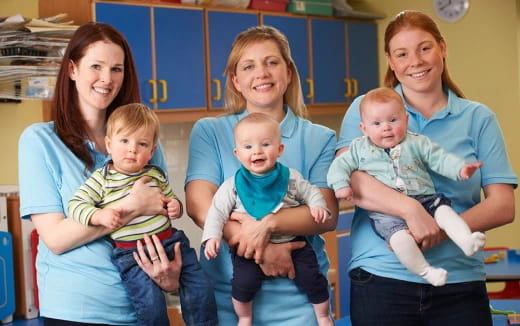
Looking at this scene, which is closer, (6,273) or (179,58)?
(6,273)

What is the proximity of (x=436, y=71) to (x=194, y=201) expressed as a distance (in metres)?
0.72

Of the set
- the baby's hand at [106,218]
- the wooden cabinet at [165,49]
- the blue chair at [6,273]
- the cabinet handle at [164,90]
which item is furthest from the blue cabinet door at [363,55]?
the baby's hand at [106,218]

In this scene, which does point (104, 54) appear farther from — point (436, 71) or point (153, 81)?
point (153, 81)

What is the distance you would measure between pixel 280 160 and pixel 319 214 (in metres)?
0.20

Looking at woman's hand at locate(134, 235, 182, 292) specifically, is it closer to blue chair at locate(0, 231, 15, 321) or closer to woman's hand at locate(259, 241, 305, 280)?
woman's hand at locate(259, 241, 305, 280)

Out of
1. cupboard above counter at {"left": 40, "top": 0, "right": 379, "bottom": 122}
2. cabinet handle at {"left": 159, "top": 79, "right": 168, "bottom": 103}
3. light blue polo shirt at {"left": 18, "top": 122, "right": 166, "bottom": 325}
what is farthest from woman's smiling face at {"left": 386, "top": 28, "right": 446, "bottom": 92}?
cabinet handle at {"left": 159, "top": 79, "right": 168, "bottom": 103}

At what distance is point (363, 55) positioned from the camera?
19.1ft

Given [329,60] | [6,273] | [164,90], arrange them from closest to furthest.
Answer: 1. [6,273]
2. [164,90]
3. [329,60]

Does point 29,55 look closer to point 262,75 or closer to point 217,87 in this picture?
point 217,87

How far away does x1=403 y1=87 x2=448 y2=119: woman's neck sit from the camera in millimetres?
2227

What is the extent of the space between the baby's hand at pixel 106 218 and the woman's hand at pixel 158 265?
10cm

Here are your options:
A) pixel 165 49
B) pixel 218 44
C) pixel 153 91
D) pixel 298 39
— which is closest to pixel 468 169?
pixel 153 91

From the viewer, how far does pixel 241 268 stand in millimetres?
2094

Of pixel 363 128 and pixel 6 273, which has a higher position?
pixel 363 128
